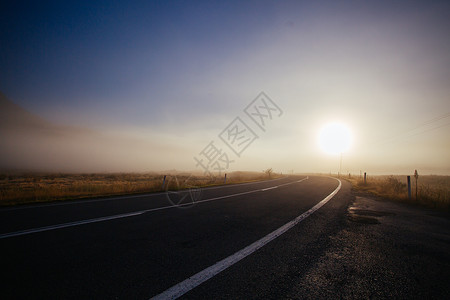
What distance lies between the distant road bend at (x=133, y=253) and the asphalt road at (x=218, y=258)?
0.01 metres

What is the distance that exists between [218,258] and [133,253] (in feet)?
4.34

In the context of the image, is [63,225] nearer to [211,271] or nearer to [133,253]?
[133,253]

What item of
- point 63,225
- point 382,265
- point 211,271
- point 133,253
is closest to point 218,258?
point 211,271

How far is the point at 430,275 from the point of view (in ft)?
7.83

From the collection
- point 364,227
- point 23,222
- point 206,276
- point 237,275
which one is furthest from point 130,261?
point 364,227

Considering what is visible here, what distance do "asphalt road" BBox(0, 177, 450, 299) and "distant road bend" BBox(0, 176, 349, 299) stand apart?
0.05 ft

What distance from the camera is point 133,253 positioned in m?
2.88

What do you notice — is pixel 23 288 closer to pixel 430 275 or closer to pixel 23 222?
pixel 23 222

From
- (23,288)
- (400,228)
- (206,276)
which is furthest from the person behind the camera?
(400,228)

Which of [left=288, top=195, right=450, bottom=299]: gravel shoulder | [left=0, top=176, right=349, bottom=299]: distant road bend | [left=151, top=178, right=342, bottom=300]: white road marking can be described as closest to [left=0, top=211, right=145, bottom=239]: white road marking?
[left=0, top=176, right=349, bottom=299]: distant road bend

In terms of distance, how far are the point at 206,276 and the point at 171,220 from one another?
2.80m

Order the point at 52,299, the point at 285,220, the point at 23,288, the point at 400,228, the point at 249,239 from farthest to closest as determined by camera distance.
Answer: the point at 285,220
the point at 400,228
the point at 249,239
the point at 23,288
the point at 52,299

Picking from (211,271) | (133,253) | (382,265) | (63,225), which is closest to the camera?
(211,271)

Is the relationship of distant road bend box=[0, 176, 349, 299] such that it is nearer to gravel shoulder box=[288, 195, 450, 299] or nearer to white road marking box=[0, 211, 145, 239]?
white road marking box=[0, 211, 145, 239]
